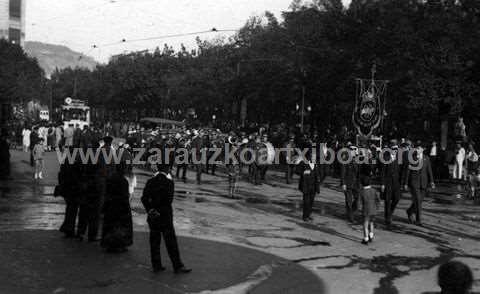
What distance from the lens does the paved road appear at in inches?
348

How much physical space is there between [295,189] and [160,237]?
13128 mm

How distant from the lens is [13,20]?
119 meters

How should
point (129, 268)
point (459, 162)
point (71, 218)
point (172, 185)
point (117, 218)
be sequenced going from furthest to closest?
point (459, 162)
point (71, 218)
point (117, 218)
point (129, 268)
point (172, 185)

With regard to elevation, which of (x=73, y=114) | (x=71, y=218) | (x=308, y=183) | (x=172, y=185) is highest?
(x=73, y=114)

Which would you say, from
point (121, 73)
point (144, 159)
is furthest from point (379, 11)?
point (121, 73)

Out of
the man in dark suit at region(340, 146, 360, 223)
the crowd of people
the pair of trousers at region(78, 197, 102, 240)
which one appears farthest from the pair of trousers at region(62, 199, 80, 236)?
the man in dark suit at region(340, 146, 360, 223)

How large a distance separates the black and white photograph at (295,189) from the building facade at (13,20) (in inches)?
2819

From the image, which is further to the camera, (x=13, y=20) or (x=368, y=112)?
(x=13, y=20)

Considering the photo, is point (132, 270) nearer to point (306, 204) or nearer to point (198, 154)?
point (306, 204)

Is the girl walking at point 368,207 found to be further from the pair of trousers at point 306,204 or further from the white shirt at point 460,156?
the white shirt at point 460,156

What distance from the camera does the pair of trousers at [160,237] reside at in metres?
8.30

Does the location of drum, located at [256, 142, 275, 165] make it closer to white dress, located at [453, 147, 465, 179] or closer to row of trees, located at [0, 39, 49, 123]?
white dress, located at [453, 147, 465, 179]

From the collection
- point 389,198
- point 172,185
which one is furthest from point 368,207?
point 172,185

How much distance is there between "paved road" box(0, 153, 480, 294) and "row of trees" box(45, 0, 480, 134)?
1378 cm
